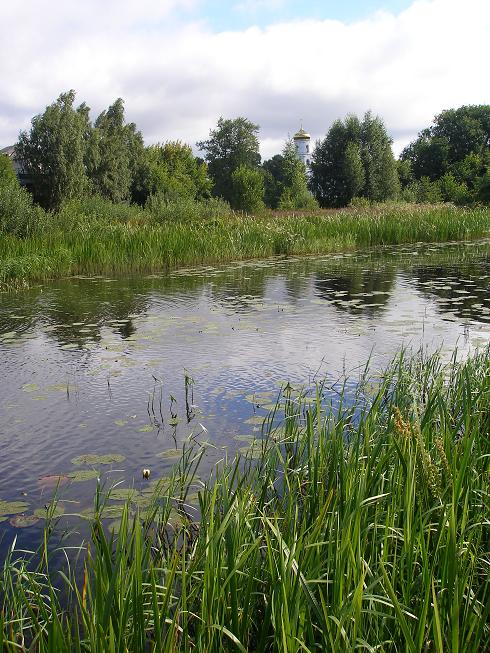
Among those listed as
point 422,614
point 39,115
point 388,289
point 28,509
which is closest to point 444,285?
point 388,289

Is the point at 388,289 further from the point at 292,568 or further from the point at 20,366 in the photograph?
the point at 292,568

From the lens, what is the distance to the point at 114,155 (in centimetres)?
3117

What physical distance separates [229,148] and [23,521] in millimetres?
55221

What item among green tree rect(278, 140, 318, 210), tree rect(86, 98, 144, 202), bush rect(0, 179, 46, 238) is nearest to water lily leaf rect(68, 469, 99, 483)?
bush rect(0, 179, 46, 238)

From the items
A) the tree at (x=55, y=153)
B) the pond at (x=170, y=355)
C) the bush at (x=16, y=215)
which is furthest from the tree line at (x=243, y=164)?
the pond at (x=170, y=355)

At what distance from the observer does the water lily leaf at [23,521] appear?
9.60ft

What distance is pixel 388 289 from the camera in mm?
10008

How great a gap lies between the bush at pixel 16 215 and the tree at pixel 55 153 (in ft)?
37.5

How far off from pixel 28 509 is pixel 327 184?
44539mm

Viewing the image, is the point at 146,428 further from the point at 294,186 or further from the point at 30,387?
the point at 294,186

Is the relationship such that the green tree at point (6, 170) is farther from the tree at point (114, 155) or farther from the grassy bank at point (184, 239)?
the grassy bank at point (184, 239)

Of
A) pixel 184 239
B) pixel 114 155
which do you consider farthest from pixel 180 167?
pixel 184 239

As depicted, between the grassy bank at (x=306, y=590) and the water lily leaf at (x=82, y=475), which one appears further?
the water lily leaf at (x=82, y=475)

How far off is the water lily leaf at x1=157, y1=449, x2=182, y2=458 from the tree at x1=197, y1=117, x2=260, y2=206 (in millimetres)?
51366
